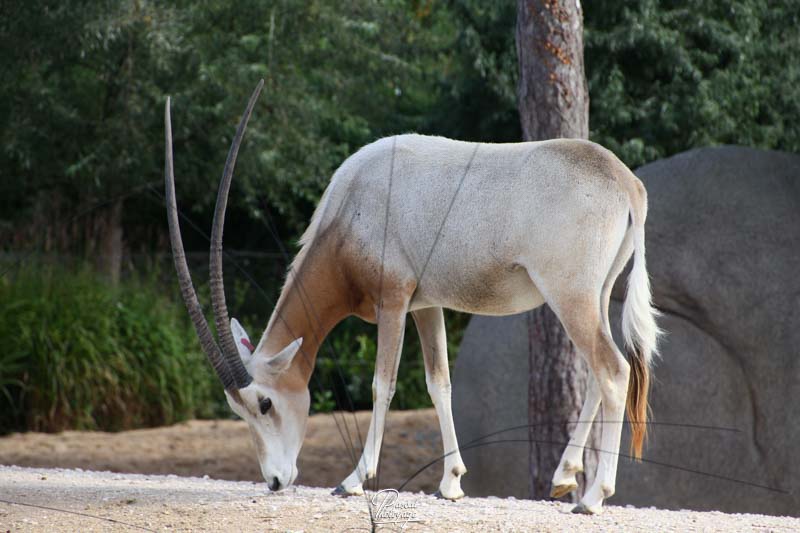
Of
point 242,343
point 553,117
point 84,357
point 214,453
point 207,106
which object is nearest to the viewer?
point 242,343

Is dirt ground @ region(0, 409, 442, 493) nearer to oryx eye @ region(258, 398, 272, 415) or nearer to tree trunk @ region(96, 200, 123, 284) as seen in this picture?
tree trunk @ region(96, 200, 123, 284)

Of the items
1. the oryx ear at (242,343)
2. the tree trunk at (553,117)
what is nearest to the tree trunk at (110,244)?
the tree trunk at (553,117)

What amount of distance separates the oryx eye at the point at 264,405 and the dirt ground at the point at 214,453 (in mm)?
3848

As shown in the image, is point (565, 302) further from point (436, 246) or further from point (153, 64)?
point (153, 64)

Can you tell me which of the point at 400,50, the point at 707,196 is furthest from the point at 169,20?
the point at 707,196

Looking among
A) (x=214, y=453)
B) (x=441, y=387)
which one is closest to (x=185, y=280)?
(x=441, y=387)

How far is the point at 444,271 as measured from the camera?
4.19 m

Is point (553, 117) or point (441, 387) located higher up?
point (553, 117)

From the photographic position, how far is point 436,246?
4.22m

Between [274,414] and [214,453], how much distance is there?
4.70 metres

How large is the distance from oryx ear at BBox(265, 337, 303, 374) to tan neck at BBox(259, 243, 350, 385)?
0.60 ft

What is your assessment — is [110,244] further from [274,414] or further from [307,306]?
[274,414]

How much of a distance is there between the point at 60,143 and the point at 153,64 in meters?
1.38

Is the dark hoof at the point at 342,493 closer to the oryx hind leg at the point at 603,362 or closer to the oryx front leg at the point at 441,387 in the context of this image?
the oryx front leg at the point at 441,387
